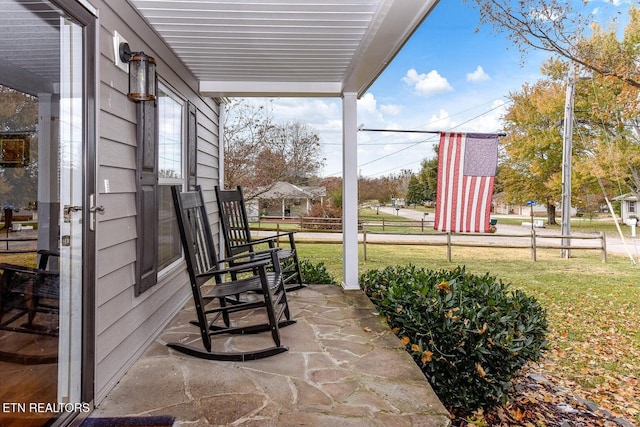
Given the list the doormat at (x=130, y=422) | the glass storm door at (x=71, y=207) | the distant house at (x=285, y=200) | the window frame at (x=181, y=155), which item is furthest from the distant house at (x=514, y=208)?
the glass storm door at (x=71, y=207)

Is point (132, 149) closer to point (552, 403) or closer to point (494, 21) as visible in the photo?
point (552, 403)

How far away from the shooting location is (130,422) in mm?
1666

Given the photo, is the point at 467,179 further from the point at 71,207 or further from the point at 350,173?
the point at 71,207

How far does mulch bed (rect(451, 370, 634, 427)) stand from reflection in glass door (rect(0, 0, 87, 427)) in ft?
6.94

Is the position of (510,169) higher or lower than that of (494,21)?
lower

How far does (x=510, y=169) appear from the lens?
7301mm

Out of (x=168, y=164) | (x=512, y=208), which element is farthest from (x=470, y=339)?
(x=512, y=208)

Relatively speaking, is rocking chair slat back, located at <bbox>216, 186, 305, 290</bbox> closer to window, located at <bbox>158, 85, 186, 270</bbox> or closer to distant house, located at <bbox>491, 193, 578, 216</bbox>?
window, located at <bbox>158, 85, 186, 270</bbox>

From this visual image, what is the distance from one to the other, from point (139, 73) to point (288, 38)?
3.50ft

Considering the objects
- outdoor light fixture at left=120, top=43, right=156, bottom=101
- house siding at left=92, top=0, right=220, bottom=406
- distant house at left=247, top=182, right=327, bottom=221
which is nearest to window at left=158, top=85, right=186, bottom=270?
house siding at left=92, top=0, right=220, bottom=406

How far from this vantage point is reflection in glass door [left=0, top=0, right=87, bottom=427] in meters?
1.54

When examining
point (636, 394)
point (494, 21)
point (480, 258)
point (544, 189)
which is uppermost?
point (494, 21)

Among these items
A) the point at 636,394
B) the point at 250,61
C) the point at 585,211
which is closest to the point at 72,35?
the point at 250,61

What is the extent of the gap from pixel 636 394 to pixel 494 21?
471cm
